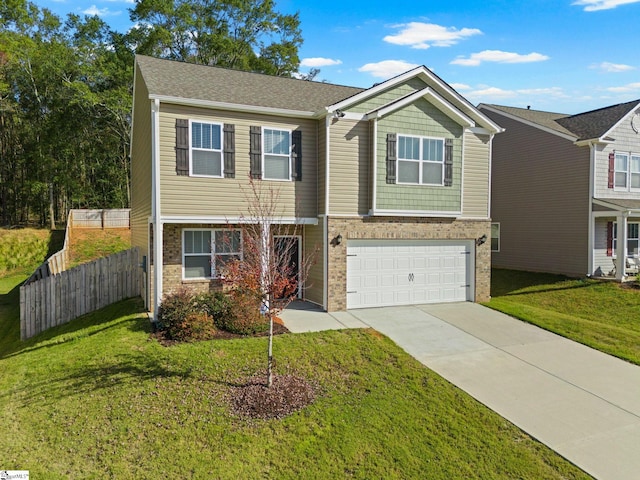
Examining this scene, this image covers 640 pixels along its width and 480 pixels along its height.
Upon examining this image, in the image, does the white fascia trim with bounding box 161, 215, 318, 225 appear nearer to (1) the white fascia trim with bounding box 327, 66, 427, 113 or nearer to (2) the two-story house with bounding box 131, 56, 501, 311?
(2) the two-story house with bounding box 131, 56, 501, 311

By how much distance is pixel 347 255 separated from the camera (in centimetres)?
1287

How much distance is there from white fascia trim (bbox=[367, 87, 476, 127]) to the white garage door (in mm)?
3846

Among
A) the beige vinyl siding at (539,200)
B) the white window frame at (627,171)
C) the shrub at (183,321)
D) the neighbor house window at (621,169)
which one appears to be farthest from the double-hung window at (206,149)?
the neighbor house window at (621,169)

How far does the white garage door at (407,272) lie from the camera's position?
42.9 feet

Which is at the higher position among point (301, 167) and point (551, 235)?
point (301, 167)

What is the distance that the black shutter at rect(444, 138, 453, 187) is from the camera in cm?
1352

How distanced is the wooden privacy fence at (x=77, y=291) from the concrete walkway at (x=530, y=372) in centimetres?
608

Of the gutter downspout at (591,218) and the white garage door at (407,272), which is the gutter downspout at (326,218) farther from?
the gutter downspout at (591,218)

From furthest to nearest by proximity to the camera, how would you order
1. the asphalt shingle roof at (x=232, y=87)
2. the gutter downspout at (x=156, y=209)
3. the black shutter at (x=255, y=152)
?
the black shutter at (x=255, y=152), the asphalt shingle roof at (x=232, y=87), the gutter downspout at (x=156, y=209)

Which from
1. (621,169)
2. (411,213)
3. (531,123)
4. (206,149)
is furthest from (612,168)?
(206,149)

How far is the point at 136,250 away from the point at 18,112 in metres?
27.4

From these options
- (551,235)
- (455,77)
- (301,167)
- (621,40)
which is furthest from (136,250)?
(551,235)

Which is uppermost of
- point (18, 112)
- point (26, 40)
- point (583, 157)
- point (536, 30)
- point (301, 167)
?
point (26, 40)

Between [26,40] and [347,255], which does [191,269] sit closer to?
[347,255]
